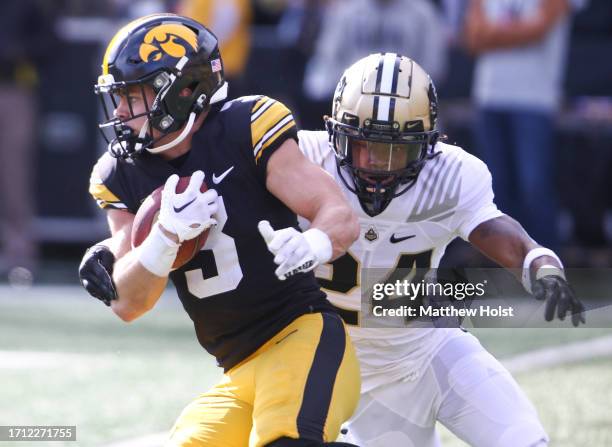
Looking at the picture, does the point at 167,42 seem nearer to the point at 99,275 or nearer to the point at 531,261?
the point at 99,275

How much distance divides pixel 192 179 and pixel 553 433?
7.53 feet

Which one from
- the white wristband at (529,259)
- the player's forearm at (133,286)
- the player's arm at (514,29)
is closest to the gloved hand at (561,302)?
the white wristband at (529,259)

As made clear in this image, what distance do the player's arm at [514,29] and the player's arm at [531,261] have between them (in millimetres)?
3800

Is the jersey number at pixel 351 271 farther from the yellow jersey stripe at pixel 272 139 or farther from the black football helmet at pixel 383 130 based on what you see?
the yellow jersey stripe at pixel 272 139

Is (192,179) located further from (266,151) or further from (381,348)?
(381,348)

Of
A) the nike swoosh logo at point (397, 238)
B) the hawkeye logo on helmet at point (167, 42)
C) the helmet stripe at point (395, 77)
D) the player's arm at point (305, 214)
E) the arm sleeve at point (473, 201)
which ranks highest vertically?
the hawkeye logo on helmet at point (167, 42)

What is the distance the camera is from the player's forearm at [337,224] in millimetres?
3654

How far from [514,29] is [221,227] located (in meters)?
4.36

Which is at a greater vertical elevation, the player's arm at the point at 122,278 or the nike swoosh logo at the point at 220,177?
the nike swoosh logo at the point at 220,177

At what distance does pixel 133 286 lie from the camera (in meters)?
3.79

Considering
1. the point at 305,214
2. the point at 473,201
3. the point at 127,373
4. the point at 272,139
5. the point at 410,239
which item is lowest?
the point at 127,373

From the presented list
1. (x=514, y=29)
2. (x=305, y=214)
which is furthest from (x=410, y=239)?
(x=514, y=29)

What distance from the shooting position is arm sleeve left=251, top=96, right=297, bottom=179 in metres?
3.89

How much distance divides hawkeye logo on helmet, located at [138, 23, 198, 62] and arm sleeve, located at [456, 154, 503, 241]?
0.97 metres
